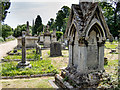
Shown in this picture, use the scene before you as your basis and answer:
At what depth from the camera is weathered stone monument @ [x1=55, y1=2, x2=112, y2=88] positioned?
4542 mm

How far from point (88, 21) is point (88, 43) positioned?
982mm

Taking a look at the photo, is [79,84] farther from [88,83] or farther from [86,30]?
[86,30]

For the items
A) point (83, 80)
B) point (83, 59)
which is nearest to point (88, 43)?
point (83, 59)

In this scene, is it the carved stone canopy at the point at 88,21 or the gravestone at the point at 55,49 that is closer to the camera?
the carved stone canopy at the point at 88,21

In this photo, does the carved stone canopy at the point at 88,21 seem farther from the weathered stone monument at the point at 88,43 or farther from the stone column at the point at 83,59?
the stone column at the point at 83,59

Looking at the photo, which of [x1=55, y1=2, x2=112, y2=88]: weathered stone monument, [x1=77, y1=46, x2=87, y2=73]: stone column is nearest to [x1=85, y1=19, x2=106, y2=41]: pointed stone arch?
[x1=55, y1=2, x2=112, y2=88]: weathered stone monument

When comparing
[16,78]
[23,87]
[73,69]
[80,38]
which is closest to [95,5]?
[80,38]

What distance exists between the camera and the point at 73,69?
534cm

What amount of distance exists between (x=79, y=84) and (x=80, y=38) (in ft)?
6.24

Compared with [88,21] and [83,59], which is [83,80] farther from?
[88,21]

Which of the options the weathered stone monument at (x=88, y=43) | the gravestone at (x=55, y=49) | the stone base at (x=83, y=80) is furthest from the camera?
the gravestone at (x=55, y=49)

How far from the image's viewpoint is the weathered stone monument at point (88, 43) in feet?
14.9

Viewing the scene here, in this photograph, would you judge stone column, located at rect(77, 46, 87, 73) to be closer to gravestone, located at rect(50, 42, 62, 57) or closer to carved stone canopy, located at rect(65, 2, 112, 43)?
carved stone canopy, located at rect(65, 2, 112, 43)

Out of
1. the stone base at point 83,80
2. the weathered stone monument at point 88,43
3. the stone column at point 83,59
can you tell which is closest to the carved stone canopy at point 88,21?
the weathered stone monument at point 88,43
